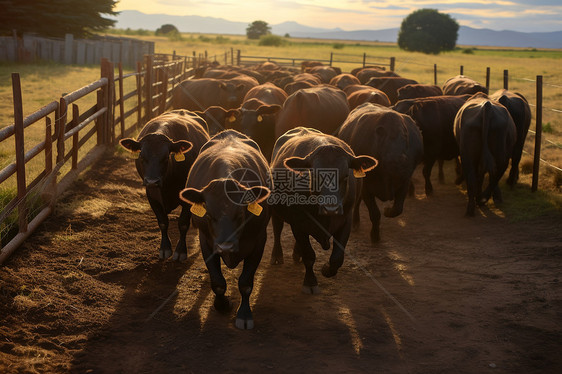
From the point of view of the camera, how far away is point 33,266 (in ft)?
19.3

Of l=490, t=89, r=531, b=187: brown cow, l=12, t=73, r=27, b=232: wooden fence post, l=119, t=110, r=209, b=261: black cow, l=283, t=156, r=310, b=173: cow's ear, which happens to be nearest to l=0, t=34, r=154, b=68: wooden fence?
l=490, t=89, r=531, b=187: brown cow

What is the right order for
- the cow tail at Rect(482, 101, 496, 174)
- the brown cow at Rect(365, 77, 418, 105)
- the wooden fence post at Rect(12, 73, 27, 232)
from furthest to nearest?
the brown cow at Rect(365, 77, 418, 105), the cow tail at Rect(482, 101, 496, 174), the wooden fence post at Rect(12, 73, 27, 232)

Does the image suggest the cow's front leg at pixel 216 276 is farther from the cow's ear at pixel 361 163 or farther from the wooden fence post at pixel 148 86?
the wooden fence post at pixel 148 86

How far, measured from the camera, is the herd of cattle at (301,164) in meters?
5.04

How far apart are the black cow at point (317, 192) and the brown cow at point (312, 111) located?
339 centimetres

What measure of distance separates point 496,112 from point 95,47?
92.8 ft

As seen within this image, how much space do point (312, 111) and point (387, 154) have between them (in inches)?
109

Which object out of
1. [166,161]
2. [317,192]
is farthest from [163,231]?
[317,192]

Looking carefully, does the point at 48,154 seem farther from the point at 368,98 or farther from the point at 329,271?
the point at 368,98

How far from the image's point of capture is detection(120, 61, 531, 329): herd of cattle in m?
5.04

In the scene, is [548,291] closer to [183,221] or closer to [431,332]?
[431,332]

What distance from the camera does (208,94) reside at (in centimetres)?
1339

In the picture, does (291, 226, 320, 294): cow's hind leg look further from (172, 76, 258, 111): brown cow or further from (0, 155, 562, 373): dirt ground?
(172, 76, 258, 111): brown cow

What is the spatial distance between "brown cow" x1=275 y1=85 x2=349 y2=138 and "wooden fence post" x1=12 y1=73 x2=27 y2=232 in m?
4.28
